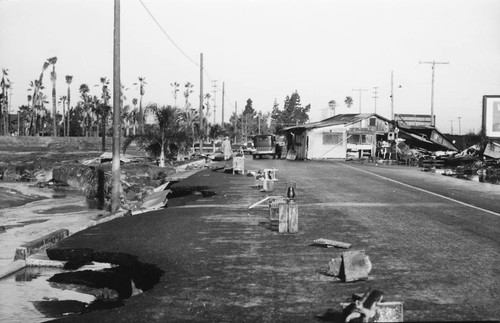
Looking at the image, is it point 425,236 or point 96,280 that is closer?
point 96,280

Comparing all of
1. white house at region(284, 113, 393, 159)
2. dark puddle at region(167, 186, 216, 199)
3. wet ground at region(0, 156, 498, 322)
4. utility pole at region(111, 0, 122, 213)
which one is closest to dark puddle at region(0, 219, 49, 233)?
utility pole at region(111, 0, 122, 213)

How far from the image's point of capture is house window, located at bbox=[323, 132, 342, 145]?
5600cm

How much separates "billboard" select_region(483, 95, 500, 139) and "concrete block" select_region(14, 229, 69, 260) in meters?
36.5

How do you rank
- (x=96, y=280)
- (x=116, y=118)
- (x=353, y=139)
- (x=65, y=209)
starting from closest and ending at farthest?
(x=96, y=280), (x=116, y=118), (x=65, y=209), (x=353, y=139)

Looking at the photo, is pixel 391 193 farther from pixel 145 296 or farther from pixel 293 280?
pixel 145 296

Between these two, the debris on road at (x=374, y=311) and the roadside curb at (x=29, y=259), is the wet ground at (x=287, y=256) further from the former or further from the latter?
the debris on road at (x=374, y=311)

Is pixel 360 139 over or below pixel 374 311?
over

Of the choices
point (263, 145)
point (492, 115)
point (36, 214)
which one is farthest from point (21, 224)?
point (263, 145)

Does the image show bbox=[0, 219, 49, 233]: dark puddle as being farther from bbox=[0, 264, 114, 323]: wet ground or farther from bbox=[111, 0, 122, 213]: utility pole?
bbox=[0, 264, 114, 323]: wet ground

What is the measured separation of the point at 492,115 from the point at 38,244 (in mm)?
38497

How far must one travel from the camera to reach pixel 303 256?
9.29m

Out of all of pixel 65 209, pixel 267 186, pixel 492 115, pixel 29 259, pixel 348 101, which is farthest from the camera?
pixel 348 101

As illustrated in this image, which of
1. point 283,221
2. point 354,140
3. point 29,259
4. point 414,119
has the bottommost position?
point 29,259

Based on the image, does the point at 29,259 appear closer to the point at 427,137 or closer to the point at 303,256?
the point at 303,256
